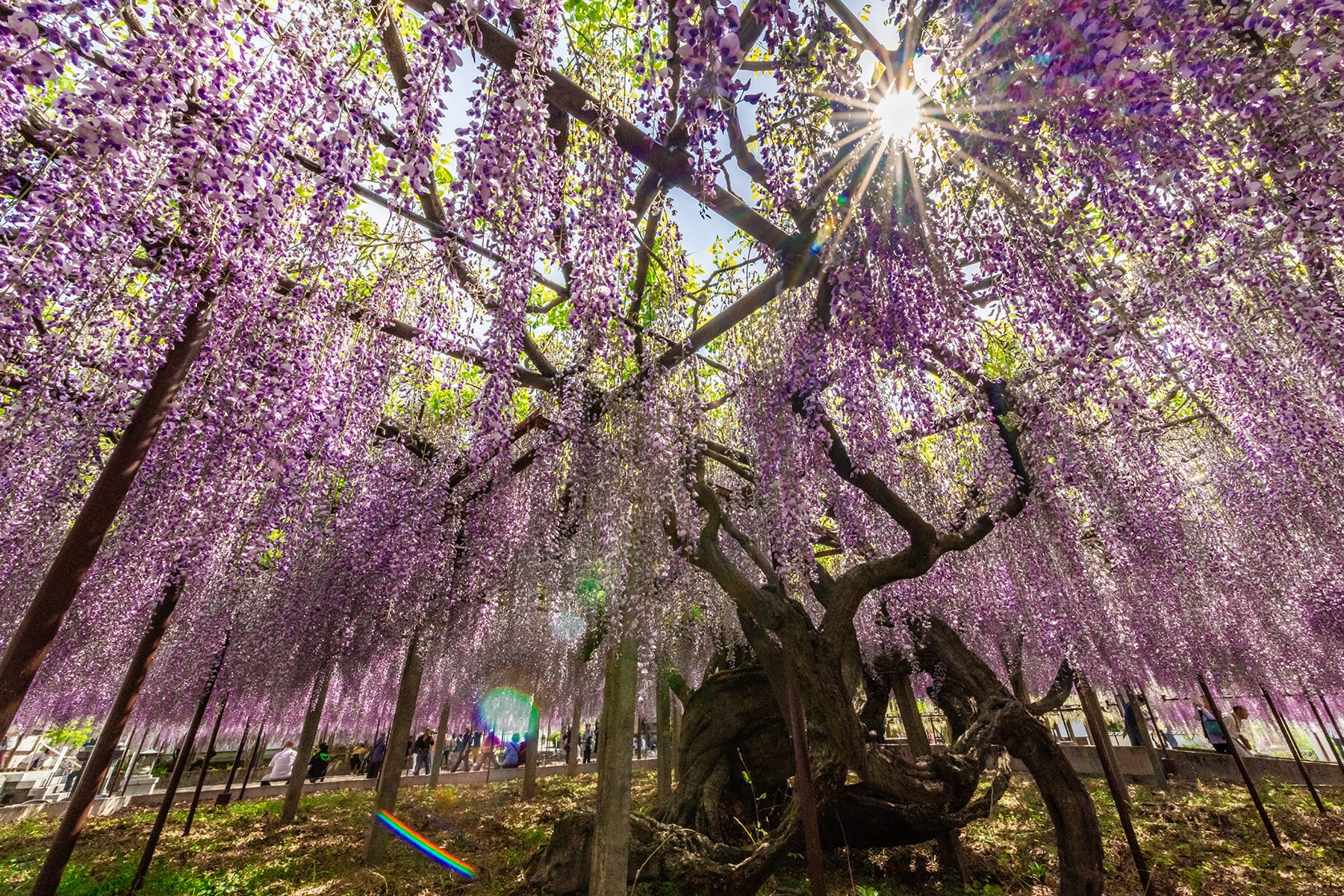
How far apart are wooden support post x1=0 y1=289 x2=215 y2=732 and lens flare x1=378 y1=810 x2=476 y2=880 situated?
4.78 meters

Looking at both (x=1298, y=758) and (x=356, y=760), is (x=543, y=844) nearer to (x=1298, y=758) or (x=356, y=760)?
(x=1298, y=758)

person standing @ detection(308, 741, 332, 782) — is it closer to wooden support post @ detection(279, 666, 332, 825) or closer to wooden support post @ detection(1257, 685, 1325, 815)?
wooden support post @ detection(279, 666, 332, 825)

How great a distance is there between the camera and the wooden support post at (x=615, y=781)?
15.7 feet

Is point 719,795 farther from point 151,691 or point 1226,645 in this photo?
point 151,691

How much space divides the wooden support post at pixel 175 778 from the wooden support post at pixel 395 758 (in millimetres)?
2031

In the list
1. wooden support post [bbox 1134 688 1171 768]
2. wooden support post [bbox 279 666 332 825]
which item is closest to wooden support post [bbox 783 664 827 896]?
wooden support post [bbox 279 666 332 825]

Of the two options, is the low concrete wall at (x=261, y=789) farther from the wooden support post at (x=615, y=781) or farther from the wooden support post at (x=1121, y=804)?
the wooden support post at (x=1121, y=804)

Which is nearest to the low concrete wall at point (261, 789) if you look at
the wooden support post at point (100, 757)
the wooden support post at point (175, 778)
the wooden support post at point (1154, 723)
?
the wooden support post at point (175, 778)

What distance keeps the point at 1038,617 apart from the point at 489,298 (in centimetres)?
764

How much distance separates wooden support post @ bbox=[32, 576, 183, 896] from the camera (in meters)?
4.47

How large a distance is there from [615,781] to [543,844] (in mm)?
3682

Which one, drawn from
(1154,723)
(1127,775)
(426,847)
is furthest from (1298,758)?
(426,847)

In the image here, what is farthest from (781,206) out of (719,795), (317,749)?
(317,749)

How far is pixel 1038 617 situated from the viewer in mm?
7367
